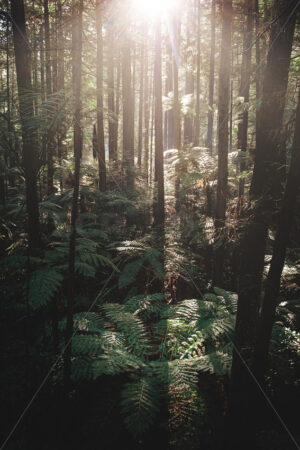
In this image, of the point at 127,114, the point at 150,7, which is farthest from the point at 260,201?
the point at 127,114

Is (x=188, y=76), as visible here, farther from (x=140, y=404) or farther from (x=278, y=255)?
(x=140, y=404)

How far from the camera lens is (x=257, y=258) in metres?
2.89

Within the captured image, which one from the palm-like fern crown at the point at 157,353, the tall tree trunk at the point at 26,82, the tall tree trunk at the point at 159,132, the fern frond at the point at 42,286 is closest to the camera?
the palm-like fern crown at the point at 157,353

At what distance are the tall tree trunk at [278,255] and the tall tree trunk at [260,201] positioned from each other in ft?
0.81

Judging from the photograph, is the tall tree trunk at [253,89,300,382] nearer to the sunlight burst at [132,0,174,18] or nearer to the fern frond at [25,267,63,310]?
the fern frond at [25,267,63,310]

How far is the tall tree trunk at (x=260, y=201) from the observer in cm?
265

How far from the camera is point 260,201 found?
8.91 feet

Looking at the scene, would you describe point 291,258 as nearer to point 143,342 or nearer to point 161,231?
point 161,231

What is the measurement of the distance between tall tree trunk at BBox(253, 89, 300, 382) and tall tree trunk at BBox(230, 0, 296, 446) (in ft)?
0.81

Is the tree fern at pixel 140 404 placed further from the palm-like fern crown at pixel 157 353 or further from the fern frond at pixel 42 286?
the fern frond at pixel 42 286

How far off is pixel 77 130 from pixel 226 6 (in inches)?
191

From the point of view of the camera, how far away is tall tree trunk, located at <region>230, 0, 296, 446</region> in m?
2.65

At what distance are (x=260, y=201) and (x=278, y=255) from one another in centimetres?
64

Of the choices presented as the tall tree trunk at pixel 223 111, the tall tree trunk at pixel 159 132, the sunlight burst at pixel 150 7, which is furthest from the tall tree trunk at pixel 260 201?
the sunlight burst at pixel 150 7
